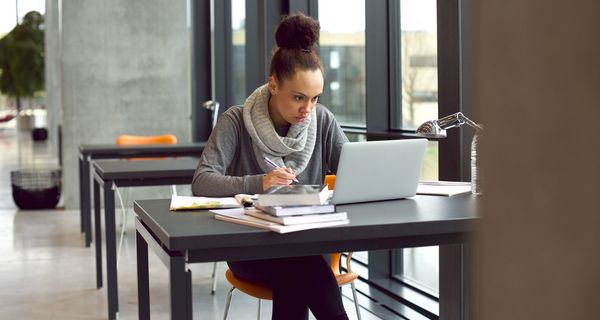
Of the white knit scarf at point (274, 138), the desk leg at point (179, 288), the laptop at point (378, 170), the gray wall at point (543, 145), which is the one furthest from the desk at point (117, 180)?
the gray wall at point (543, 145)

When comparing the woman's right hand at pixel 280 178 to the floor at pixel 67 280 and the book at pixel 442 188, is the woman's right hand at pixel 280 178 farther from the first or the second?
the floor at pixel 67 280

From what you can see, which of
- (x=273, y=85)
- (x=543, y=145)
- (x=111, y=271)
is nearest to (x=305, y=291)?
(x=273, y=85)

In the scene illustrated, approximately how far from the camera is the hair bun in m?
2.88

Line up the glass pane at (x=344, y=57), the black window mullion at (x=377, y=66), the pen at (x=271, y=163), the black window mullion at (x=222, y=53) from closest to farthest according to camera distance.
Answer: the pen at (x=271, y=163) < the black window mullion at (x=377, y=66) < the glass pane at (x=344, y=57) < the black window mullion at (x=222, y=53)

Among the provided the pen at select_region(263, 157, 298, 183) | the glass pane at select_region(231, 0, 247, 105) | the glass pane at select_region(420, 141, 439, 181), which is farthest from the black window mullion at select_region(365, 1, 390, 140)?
the glass pane at select_region(231, 0, 247, 105)

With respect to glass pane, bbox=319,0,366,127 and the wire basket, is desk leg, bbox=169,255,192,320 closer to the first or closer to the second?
glass pane, bbox=319,0,366,127

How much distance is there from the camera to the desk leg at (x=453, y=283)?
3.21 m

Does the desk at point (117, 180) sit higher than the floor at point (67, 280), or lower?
higher

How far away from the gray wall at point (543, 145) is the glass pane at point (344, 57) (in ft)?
14.7

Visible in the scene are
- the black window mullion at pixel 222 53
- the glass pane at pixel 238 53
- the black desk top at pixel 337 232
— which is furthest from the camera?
the black window mullion at pixel 222 53

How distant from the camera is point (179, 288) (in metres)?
2.05

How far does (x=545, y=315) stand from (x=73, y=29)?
8248mm

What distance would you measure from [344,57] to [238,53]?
278 cm

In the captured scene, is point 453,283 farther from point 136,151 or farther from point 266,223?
point 136,151
